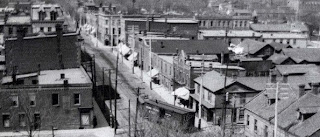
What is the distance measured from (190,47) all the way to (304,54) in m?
24.5

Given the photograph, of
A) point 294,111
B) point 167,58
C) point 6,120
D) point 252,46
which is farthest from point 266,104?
point 252,46

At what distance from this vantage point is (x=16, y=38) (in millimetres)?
59312

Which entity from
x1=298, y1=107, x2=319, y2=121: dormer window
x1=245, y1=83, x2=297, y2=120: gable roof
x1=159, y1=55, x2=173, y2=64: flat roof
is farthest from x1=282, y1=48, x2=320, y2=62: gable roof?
x1=298, y1=107, x2=319, y2=121: dormer window

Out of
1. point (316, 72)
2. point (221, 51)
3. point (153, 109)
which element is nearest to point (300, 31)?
point (221, 51)

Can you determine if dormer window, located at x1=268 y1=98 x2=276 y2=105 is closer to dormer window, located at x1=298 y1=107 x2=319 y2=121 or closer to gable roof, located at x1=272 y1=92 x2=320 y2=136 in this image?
gable roof, located at x1=272 y1=92 x2=320 y2=136

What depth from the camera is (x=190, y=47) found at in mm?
82688

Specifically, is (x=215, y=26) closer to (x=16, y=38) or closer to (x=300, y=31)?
(x=300, y=31)

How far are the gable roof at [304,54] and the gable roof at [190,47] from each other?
48.0 ft

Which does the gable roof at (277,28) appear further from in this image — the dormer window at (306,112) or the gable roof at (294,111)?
the dormer window at (306,112)

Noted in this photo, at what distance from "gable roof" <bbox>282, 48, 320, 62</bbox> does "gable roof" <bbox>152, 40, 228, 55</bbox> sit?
14636 millimetres

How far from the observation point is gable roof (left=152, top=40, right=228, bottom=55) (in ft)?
268

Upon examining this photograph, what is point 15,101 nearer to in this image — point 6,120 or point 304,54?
point 6,120

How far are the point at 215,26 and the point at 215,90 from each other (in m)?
91.2

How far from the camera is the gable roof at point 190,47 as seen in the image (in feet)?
268
